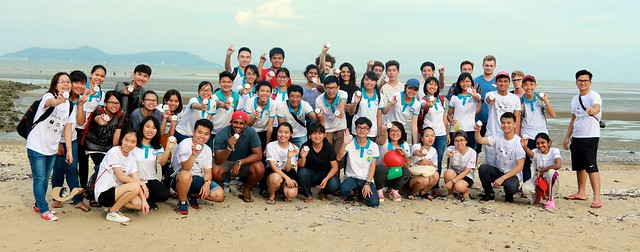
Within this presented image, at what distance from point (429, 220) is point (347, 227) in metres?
1.10

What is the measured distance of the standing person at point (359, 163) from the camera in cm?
697

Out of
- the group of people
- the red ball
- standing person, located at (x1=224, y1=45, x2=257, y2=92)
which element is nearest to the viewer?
the group of people

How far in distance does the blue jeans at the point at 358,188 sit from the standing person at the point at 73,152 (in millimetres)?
3260

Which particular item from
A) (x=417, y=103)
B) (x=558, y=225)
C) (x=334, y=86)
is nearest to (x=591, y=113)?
(x=558, y=225)

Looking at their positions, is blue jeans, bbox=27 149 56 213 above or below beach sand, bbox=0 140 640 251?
above

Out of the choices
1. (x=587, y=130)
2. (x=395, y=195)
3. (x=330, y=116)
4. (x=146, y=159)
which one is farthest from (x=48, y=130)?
(x=587, y=130)

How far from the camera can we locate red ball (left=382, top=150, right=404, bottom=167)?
705 centimetres

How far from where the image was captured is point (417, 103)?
7.61 m

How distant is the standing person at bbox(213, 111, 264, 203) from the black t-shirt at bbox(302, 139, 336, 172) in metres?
0.67

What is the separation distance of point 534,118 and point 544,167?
817 mm

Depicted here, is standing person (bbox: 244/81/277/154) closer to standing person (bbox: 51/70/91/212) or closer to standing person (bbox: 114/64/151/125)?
standing person (bbox: 114/64/151/125)

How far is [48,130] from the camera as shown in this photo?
5805 mm

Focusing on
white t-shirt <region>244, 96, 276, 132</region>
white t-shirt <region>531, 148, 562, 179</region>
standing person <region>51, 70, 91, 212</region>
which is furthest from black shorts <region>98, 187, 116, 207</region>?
white t-shirt <region>531, 148, 562, 179</region>

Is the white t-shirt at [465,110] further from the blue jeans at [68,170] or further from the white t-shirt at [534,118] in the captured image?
the blue jeans at [68,170]
